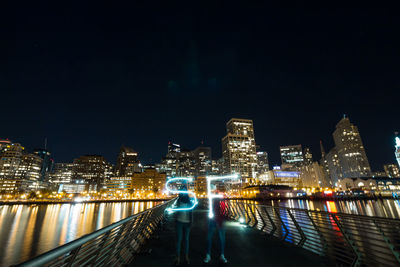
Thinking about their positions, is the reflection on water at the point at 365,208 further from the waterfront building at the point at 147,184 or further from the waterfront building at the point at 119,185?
the waterfront building at the point at 119,185

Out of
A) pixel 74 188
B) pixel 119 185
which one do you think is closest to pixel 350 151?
pixel 119 185

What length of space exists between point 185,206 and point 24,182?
644 ft

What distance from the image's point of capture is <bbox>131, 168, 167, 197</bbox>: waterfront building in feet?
473

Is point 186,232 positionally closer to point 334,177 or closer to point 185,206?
point 185,206

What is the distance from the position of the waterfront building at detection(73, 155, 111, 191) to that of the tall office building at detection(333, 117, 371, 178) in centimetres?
22965

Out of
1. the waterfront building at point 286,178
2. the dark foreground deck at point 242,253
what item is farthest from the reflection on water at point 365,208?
the waterfront building at point 286,178

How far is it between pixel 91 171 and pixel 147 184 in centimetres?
7188

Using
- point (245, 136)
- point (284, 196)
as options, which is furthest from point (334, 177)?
point (284, 196)

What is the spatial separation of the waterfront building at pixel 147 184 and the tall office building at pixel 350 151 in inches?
6600

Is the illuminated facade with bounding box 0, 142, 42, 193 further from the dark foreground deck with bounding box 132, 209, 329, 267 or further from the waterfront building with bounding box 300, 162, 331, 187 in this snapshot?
the waterfront building with bounding box 300, 162, 331, 187

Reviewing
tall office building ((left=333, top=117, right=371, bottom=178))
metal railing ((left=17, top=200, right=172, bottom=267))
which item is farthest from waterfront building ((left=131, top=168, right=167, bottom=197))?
tall office building ((left=333, top=117, right=371, bottom=178))

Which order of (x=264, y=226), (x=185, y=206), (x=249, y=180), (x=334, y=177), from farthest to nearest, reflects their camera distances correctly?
(x=334, y=177) → (x=249, y=180) → (x=264, y=226) → (x=185, y=206)

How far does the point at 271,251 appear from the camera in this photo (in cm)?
636

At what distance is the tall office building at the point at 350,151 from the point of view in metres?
165
